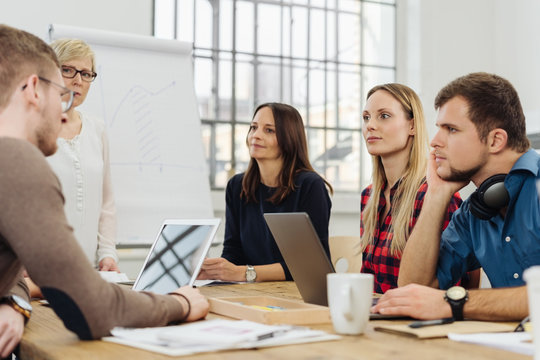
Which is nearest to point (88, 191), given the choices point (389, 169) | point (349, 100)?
point (389, 169)

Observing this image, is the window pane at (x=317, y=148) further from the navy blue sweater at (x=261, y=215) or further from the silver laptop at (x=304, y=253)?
the silver laptop at (x=304, y=253)

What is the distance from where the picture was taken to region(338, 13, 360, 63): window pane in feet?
15.3

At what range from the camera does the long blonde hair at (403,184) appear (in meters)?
2.10


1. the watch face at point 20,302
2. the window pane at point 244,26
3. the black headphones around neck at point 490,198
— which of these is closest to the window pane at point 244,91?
the window pane at point 244,26

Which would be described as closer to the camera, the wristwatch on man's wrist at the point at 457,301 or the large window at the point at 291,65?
the wristwatch on man's wrist at the point at 457,301

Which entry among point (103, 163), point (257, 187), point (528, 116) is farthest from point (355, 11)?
point (103, 163)

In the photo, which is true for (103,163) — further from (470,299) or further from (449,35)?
(449,35)

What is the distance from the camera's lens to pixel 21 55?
1195 mm

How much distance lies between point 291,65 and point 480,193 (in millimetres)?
3020

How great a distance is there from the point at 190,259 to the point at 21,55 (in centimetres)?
66

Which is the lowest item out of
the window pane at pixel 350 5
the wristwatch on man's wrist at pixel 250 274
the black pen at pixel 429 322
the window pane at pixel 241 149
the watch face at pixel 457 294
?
the wristwatch on man's wrist at pixel 250 274

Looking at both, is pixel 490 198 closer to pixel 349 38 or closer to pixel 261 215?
pixel 261 215

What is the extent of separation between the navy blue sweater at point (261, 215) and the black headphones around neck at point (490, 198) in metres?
0.88

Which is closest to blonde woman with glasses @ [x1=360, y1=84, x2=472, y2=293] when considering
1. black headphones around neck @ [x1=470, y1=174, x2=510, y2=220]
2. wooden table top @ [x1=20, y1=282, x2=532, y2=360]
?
black headphones around neck @ [x1=470, y1=174, x2=510, y2=220]
